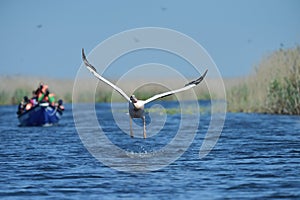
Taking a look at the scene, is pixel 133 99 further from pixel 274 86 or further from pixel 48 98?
pixel 274 86

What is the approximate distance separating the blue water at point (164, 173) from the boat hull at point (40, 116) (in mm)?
13111

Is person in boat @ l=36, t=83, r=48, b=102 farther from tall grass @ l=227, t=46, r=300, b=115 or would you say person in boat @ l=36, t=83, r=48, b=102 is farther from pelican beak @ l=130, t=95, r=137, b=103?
pelican beak @ l=130, t=95, r=137, b=103

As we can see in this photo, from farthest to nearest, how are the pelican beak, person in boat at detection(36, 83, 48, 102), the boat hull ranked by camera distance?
the boat hull → person in boat at detection(36, 83, 48, 102) → the pelican beak

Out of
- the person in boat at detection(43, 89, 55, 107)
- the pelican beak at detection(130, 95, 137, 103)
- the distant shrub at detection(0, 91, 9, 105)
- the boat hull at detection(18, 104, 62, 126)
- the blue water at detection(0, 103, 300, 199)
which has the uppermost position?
the distant shrub at detection(0, 91, 9, 105)

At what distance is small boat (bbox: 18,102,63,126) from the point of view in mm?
45656

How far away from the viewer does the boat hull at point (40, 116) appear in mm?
45750

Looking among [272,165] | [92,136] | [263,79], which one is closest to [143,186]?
[272,165]

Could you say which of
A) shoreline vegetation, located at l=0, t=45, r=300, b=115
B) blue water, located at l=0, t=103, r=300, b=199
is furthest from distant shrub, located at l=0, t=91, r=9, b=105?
blue water, located at l=0, t=103, r=300, b=199

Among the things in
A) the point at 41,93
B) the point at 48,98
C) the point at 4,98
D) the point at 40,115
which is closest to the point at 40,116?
the point at 40,115

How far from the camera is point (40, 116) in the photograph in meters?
46.8

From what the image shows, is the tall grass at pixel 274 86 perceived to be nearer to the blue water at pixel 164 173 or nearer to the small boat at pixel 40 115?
the small boat at pixel 40 115

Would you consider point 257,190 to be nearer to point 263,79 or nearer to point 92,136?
point 92,136

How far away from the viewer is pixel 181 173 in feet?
70.0

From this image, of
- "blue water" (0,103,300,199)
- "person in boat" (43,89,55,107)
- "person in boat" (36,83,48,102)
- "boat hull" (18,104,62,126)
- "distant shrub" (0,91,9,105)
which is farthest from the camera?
"distant shrub" (0,91,9,105)
